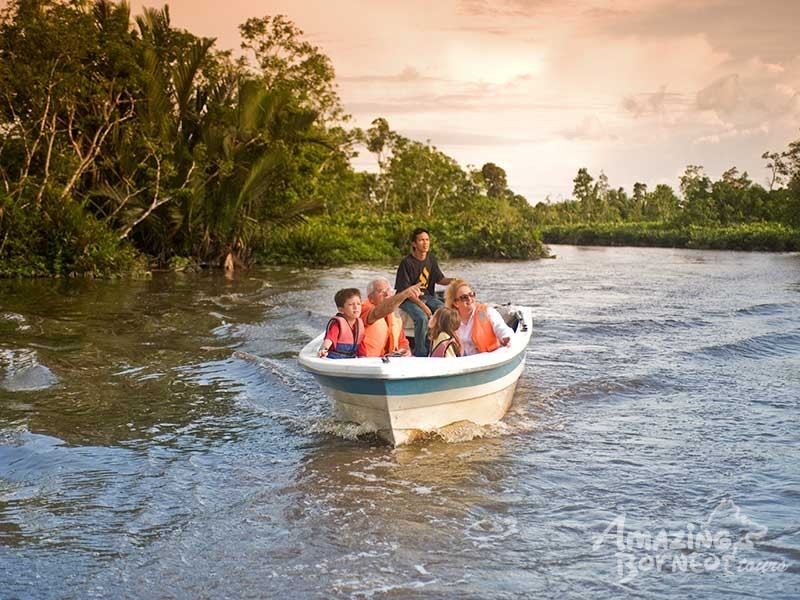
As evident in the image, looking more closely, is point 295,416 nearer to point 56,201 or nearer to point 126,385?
point 126,385

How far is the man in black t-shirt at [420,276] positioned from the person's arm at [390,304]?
139 centimetres

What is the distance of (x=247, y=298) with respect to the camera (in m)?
19.6

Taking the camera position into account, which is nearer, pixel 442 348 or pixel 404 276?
pixel 442 348

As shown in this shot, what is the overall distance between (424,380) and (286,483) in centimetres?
131

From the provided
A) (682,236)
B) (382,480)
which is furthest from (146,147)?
(682,236)

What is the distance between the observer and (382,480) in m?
6.61

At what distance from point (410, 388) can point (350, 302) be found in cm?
110

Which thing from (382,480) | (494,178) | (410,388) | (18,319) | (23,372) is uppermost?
(494,178)

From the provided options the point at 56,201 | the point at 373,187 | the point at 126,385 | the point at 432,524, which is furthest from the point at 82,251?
the point at 373,187

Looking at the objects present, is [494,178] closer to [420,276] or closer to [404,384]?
[420,276]

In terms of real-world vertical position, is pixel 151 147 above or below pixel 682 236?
above

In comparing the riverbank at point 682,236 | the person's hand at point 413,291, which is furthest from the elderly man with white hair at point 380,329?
the riverbank at point 682,236

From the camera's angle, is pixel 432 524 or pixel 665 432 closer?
pixel 432 524

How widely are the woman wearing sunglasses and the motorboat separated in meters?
0.25
